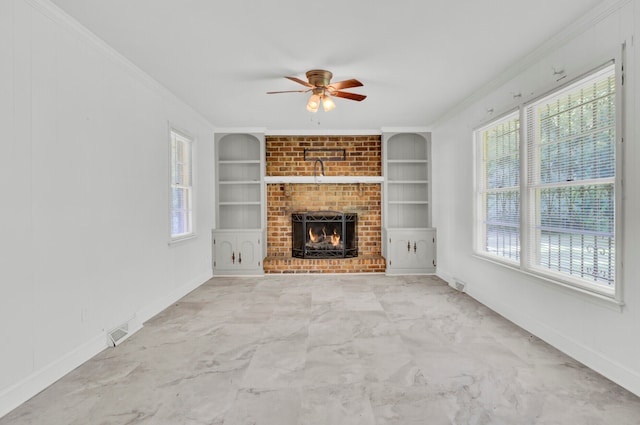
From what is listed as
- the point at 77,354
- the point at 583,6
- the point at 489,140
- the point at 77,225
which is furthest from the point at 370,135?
the point at 77,354

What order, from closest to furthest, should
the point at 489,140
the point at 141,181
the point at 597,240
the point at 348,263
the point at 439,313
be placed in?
the point at 597,240 → the point at 141,181 → the point at 439,313 → the point at 489,140 → the point at 348,263

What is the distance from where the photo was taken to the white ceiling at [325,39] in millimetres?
2189

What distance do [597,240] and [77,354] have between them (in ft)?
13.0

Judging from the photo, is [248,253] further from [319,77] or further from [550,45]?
[550,45]

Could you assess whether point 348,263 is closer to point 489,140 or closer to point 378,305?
point 378,305

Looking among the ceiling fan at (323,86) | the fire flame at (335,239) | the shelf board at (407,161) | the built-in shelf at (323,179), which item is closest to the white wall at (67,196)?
the ceiling fan at (323,86)

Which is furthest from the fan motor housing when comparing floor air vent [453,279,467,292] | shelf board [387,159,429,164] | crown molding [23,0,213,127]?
floor air vent [453,279,467,292]

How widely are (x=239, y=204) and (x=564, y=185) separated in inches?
182

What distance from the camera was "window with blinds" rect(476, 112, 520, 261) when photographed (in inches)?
131

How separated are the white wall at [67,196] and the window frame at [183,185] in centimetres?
38

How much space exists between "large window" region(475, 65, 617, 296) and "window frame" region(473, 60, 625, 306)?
0.01 metres

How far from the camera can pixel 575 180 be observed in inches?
98.7

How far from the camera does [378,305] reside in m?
3.84

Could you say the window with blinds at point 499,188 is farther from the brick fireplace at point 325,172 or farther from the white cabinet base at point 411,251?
the brick fireplace at point 325,172
